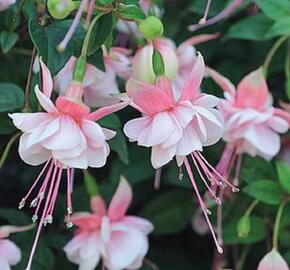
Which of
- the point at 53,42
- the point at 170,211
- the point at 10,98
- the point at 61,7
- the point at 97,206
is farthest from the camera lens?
the point at 170,211

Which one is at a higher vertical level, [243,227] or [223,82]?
[223,82]

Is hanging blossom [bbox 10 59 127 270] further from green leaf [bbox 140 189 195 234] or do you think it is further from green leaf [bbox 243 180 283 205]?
green leaf [bbox 140 189 195 234]

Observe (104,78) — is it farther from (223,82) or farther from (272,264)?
(272,264)

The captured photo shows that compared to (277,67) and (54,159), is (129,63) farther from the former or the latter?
(277,67)

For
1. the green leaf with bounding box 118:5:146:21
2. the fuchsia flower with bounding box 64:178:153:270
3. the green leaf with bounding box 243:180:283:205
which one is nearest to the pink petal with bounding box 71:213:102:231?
the fuchsia flower with bounding box 64:178:153:270

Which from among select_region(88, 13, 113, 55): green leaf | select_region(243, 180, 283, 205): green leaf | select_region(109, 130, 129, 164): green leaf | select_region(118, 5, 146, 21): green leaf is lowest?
select_region(243, 180, 283, 205): green leaf

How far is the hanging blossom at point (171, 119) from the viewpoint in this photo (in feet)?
2.72

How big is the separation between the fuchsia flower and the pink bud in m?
0.20

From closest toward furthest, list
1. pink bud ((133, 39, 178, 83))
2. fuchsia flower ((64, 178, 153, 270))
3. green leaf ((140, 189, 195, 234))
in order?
1. pink bud ((133, 39, 178, 83))
2. fuchsia flower ((64, 178, 153, 270))
3. green leaf ((140, 189, 195, 234))

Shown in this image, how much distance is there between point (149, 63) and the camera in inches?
37.4

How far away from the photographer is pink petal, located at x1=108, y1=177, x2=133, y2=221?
3.63ft

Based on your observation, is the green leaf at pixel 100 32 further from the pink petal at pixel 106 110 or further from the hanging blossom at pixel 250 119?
the hanging blossom at pixel 250 119

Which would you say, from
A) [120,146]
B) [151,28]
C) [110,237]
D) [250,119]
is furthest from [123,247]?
[151,28]

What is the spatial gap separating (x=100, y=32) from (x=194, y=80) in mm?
123
